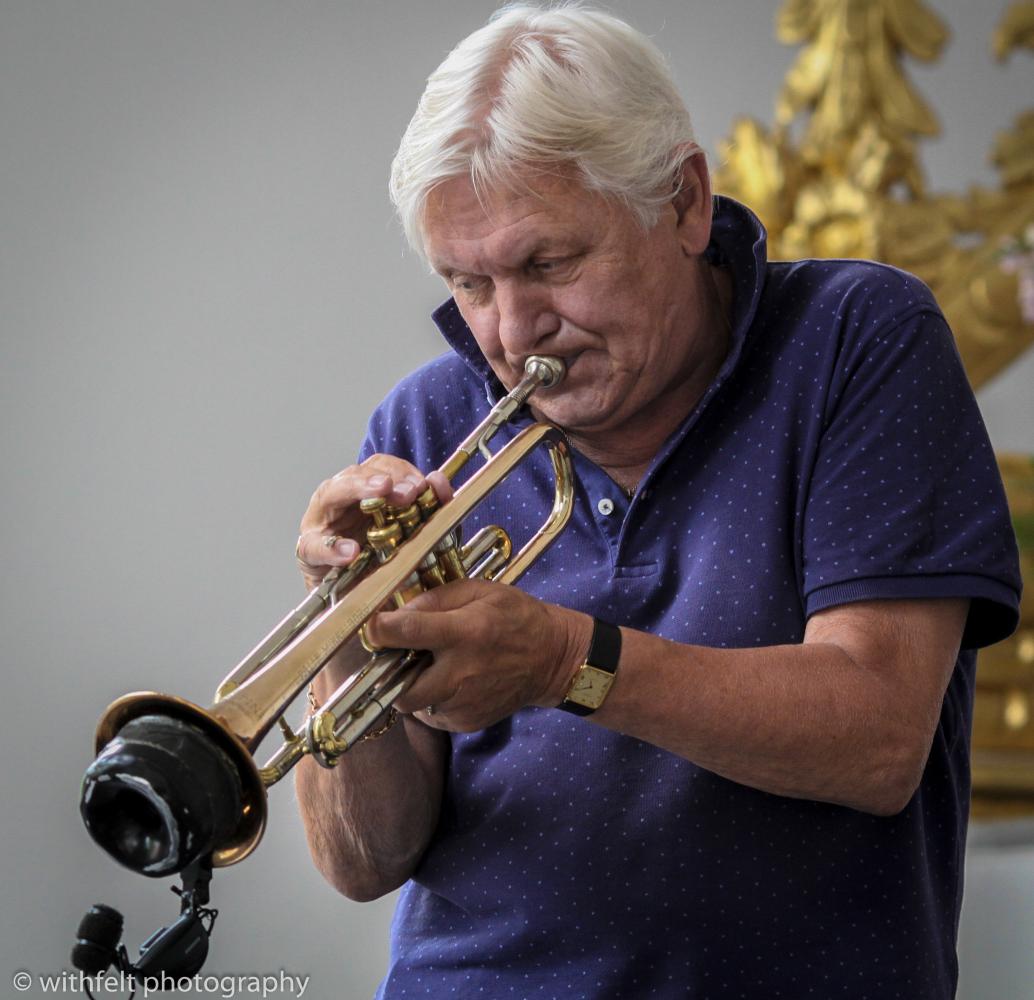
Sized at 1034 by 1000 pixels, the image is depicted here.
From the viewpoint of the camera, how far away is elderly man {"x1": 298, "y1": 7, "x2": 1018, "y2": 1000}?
104 cm

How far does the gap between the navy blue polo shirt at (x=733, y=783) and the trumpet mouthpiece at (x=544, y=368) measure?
0.11 m

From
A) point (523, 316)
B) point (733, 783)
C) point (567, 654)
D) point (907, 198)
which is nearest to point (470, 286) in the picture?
point (523, 316)

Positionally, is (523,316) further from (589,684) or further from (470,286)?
(589,684)

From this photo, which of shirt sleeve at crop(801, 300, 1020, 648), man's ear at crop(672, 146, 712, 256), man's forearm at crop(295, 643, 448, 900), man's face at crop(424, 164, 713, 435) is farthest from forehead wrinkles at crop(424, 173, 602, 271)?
man's forearm at crop(295, 643, 448, 900)

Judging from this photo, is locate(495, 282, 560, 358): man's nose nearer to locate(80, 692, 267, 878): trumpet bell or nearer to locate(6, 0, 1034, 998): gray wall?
locate(80, 692, 267, 878): trumpet bell

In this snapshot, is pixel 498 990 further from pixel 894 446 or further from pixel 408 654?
pixel 894 446

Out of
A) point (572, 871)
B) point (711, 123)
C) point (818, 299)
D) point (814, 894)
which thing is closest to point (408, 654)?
point (572, 871)

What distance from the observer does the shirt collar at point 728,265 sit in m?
1.23

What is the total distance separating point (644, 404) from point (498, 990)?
18.4 inches

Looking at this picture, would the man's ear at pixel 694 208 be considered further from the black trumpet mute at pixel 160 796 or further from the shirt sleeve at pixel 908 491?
the black trumpet mute at pixel 160 796

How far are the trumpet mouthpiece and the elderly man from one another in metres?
0.01

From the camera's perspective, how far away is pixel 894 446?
43.7 inches

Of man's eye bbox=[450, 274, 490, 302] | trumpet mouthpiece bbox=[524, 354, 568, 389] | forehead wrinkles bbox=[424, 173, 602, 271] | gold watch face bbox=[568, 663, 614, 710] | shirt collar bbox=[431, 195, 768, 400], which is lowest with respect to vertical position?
gold watch face bbox=[568, 663, 614, 710]

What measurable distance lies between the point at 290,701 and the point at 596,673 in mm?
206
